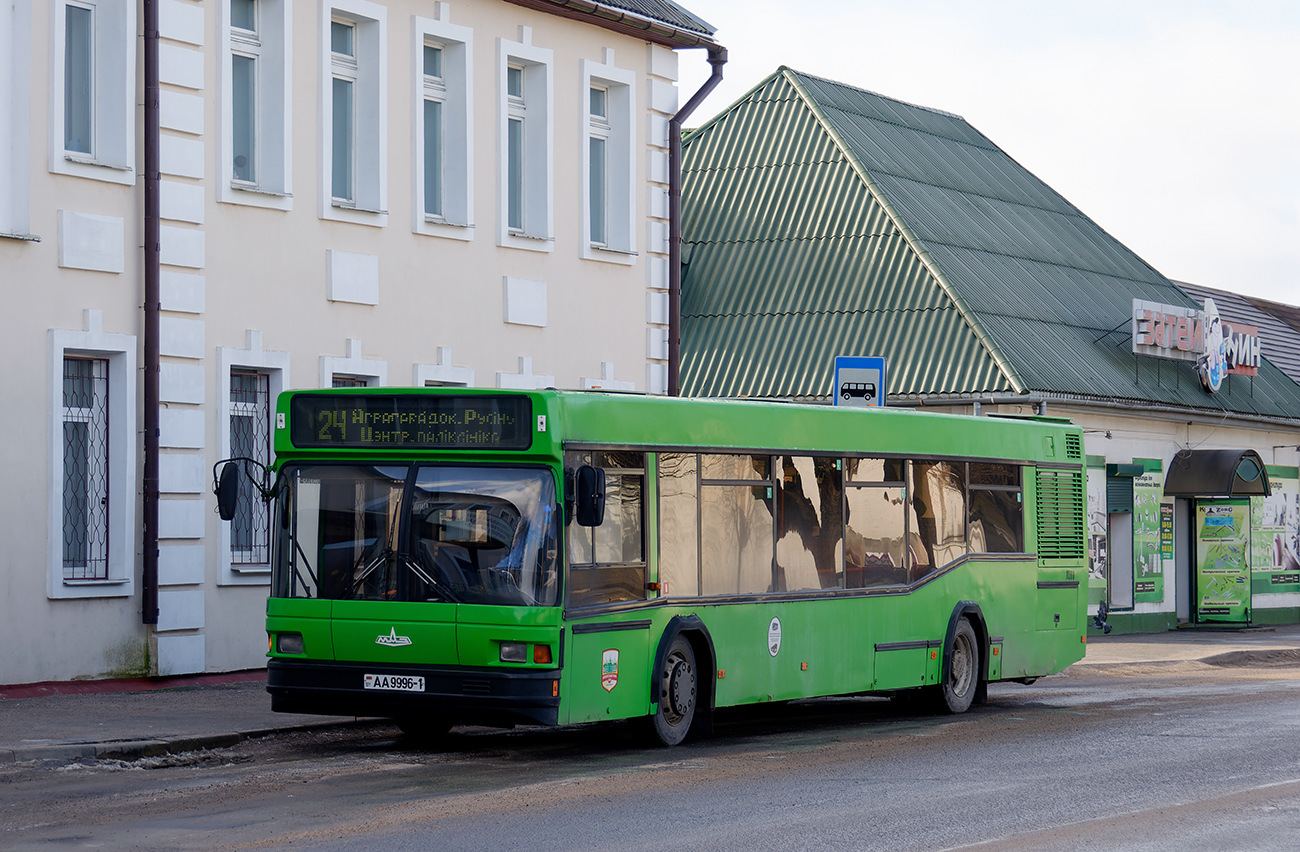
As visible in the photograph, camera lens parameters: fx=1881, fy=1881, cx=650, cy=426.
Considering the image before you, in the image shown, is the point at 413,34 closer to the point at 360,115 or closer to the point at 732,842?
the point at 360,115

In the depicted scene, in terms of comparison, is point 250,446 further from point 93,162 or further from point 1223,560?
point 1223,560

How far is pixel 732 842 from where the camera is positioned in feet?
31.6

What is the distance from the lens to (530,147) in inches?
897

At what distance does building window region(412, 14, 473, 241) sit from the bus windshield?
857cm

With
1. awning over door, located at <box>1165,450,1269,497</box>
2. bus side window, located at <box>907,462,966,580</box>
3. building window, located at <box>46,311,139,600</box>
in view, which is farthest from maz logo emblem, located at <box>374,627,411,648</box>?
awning over door, located at <box>1165,450,1269,497</box>

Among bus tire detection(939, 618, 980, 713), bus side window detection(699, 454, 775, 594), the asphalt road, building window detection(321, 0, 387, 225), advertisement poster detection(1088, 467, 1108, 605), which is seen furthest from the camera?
advertisement poster detection(1088, 467, 1108, 605)

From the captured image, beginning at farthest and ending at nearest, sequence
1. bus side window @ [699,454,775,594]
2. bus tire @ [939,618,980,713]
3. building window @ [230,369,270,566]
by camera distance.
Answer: building window @ [230,369,270,566], bus tire @ [939,618,980,713], bus side window @ [699,454,775,594]

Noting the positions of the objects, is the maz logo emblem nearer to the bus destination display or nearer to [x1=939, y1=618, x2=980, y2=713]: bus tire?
the bus destination display

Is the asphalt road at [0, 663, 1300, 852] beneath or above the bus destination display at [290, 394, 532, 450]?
beneath

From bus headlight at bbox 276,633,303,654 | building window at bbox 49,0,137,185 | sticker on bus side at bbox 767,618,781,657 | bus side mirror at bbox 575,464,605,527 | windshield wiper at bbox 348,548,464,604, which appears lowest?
sticker on bus side at bbox 767,618,781,657

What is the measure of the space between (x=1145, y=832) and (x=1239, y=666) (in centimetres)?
1746

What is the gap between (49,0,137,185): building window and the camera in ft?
58.1

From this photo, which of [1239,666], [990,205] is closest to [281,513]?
[1239,666]

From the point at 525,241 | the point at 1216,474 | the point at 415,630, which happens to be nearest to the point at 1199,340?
the point at 1216,474
